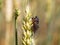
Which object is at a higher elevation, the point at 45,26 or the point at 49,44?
the point at 45,26

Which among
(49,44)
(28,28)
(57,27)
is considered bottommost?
(49,44)

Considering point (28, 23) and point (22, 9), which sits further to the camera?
point (22, 9)

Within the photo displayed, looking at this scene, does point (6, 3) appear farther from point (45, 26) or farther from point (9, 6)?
point (45, 26)

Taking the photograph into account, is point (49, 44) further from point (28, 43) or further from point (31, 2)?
point (28, 43)

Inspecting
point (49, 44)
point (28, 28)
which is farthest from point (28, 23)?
point (49, 44)

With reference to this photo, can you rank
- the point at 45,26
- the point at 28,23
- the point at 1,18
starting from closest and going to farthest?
the point at 28,23 < the point at 1,18 < the point at 45,26

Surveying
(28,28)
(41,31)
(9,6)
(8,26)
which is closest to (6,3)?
(9,6)

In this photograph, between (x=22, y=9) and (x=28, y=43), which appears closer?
(x=28, y=43)

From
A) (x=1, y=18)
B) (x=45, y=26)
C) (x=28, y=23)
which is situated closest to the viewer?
(x=28, y=23)

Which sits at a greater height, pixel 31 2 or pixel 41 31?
pixel 31 2
